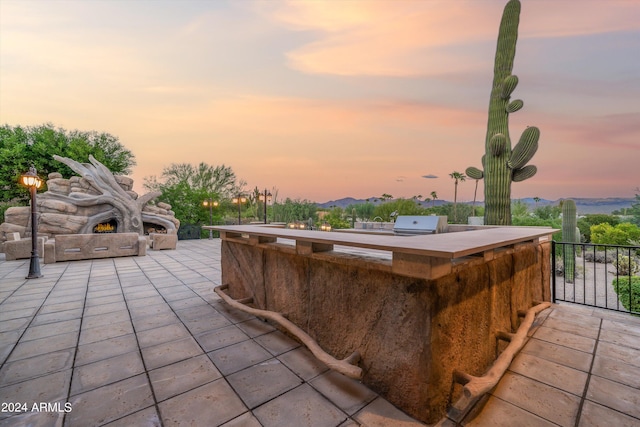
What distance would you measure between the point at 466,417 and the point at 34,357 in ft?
12.9

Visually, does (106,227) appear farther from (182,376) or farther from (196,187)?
(196,187)

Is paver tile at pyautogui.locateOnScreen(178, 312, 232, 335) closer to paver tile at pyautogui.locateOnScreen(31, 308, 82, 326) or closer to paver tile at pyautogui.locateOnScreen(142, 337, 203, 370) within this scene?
paver tile at pyautogui.locateOnScreen(142, 337, 203, 370)

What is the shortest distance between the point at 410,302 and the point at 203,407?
5.51ft

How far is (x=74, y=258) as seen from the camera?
25.4 feet

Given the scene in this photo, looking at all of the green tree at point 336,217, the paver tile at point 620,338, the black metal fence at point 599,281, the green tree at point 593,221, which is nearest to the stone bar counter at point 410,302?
the paver tile at point 620,338

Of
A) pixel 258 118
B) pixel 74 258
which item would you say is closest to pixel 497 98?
pixel 258 118

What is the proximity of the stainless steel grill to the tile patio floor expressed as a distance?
3.89 meters

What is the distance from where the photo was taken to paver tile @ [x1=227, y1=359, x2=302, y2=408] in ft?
6.15

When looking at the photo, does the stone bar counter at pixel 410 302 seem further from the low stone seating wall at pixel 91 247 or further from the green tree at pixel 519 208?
the green tree at pixel 519 208

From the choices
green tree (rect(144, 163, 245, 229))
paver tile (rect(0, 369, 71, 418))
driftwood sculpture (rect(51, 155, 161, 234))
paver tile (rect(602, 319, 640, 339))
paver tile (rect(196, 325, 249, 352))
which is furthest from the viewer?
green tree (rect(144, 163, 245, 229))

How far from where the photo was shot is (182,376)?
2129 millimetres

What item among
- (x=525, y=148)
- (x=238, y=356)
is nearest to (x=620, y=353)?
(x=238, y=356)

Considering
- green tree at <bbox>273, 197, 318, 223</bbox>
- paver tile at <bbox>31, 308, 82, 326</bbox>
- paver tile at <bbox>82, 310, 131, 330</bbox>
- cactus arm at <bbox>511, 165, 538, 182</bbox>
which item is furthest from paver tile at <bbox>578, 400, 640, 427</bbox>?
green tree at <bbox>273, 197, 318, 223</bbox>

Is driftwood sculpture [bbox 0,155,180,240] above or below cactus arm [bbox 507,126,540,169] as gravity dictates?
below
